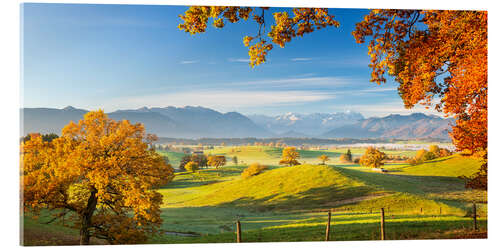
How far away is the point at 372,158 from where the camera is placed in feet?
34.5

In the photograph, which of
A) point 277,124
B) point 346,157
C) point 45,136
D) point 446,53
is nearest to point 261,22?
point 277,124

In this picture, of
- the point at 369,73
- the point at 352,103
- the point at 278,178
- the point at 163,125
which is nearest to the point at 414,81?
the point at 369,73

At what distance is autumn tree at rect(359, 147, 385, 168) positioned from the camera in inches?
404

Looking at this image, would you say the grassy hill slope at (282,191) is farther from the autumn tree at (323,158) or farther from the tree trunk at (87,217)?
the tree trunk at (87,217)

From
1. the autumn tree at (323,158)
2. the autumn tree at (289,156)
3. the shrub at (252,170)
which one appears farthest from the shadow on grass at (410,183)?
the shrub at (252,170)

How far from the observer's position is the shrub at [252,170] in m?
10.3

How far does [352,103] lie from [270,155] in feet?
11.0

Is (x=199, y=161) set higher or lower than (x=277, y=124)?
lower

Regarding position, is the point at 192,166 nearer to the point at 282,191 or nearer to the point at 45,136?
the point at 282,191

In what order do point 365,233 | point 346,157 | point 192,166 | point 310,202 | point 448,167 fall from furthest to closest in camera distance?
1. point 310,202
2. point 346,157
3. point 192,166
4. point 448,167
5. point 365,233

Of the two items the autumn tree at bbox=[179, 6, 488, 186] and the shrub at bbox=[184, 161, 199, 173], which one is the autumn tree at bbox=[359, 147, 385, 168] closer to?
the autumn tree at bbox=[179, 6, 488, 186]

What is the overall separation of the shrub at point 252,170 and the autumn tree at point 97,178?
11.9 ft

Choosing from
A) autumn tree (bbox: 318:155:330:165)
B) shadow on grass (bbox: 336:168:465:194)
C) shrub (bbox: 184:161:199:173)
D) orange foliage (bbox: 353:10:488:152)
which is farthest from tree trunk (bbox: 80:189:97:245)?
shadow on grass (bbox: 336:168:465:194)

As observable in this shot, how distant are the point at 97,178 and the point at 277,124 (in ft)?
17.9
